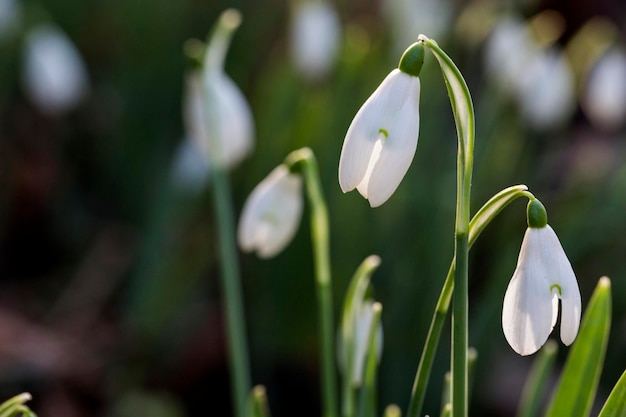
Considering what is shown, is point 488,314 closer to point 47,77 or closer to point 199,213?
point 199,213

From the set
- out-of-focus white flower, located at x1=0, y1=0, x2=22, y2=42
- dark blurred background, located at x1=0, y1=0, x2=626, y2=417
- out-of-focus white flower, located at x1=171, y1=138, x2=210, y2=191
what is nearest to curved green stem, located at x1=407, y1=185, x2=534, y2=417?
dark blurred background, located at x1=0, y1=0, x2=626, y2=417

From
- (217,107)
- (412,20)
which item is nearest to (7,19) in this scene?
(412,20)

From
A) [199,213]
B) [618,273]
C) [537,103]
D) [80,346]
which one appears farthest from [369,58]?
[80,346]

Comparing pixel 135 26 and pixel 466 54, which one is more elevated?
pixel 135 26

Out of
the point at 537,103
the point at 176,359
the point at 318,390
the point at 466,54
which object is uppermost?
the point at 466,54

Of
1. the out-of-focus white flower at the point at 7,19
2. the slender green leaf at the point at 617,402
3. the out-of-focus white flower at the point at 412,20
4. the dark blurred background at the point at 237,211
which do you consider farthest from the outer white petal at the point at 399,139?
the out-of-focus white flower at the point at 7,19

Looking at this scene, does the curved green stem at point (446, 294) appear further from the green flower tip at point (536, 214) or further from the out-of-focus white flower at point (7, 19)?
the out-of-focus white flower at point (7, 19)

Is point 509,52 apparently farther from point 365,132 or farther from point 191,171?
point 365,132
